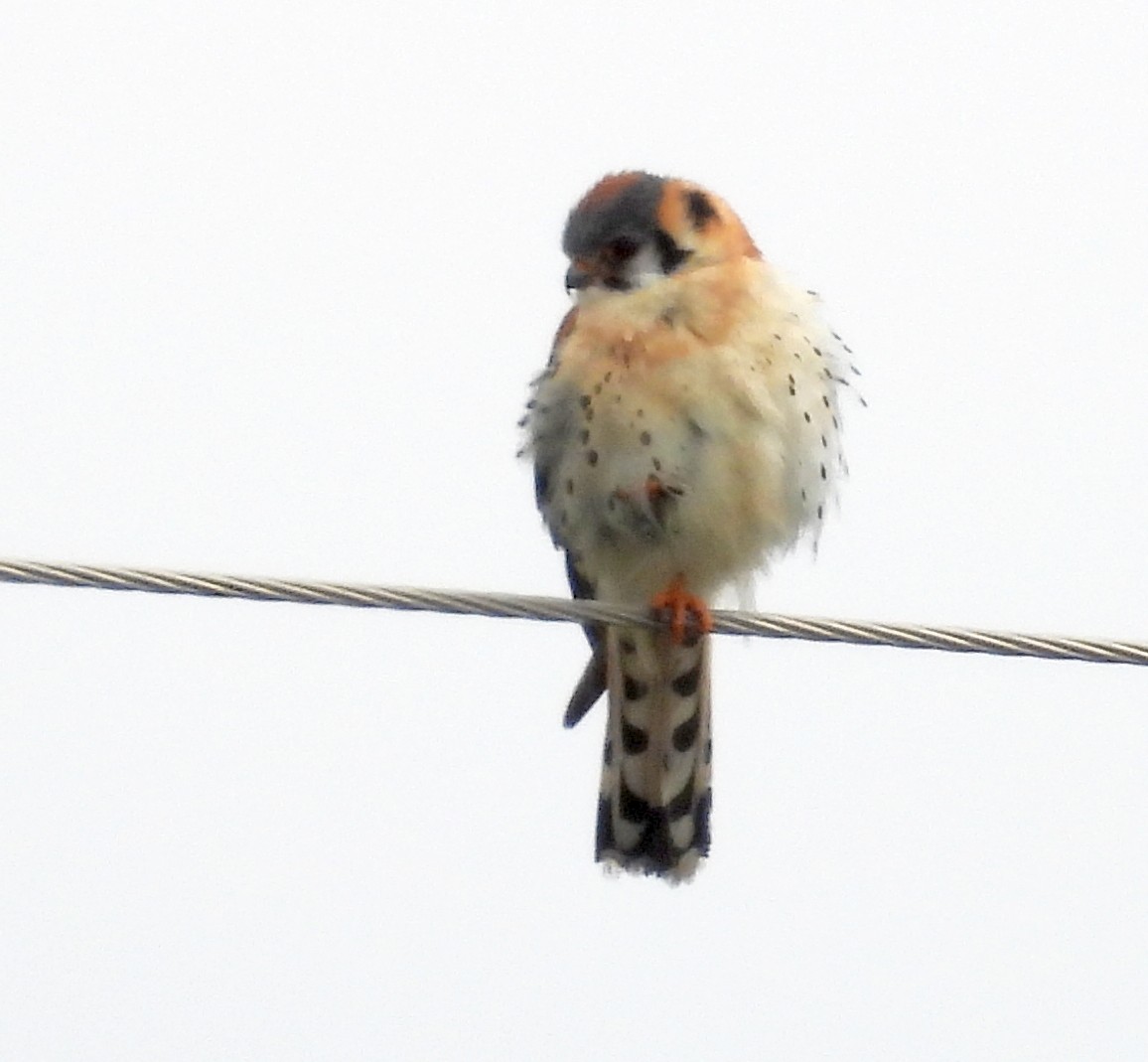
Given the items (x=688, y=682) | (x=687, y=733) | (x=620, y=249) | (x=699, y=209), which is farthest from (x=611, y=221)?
(x=687, y=733)

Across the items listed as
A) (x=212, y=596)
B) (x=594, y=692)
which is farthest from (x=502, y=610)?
(x=594, y=692)

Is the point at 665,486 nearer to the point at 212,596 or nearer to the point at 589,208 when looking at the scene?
the point at 589,208

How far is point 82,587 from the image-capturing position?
13.0 ft

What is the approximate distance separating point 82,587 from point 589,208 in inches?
89.7

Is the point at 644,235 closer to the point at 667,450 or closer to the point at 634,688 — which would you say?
the point at 667,450

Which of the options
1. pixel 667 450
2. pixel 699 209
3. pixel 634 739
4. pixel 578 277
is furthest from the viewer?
pixel 634 739

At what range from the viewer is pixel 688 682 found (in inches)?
233

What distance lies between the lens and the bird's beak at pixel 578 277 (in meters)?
5.75

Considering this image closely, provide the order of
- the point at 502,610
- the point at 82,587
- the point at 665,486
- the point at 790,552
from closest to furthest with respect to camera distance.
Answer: the point at 82,587 → the point at 502,610 → the point at 665,486 → the point at 790,552

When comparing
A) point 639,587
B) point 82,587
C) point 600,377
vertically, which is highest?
point 600,377

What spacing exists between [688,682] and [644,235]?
1.08 metres

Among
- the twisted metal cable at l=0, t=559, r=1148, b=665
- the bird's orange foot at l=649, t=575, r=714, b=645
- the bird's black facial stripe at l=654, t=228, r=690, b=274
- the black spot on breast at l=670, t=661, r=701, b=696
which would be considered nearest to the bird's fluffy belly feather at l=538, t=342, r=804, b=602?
the bird's orange foot at l=649, t=575, r=714, b=645

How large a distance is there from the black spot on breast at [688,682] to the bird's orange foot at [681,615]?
0.36 meters

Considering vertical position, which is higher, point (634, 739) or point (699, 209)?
point (699, 209)
